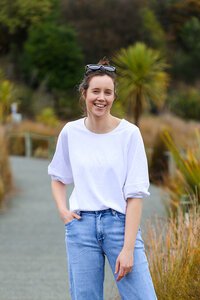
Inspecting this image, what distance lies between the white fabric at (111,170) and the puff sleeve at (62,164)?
16cm

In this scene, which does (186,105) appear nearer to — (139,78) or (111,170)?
(139,78)

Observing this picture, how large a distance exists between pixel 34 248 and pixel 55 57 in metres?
37.9

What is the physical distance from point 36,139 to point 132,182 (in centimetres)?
2426

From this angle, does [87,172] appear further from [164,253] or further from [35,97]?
[35,97]

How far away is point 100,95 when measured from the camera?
4.39 meters

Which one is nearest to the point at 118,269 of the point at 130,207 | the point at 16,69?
the point at 130,207

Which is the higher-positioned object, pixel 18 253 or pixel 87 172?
pixel 87 172

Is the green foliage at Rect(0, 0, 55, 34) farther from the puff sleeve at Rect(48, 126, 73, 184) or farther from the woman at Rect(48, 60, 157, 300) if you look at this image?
the woman at Rect(48, 60, 157, 300)

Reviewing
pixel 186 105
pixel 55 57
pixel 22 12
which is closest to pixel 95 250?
pixel 186 105

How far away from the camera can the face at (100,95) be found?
4379 millimetres

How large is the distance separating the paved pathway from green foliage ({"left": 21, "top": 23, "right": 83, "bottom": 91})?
95.8 feet

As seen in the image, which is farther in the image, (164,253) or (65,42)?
(65,42)

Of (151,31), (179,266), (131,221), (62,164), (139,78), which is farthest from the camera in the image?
(151,31)

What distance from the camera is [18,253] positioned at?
9820 millimetres
